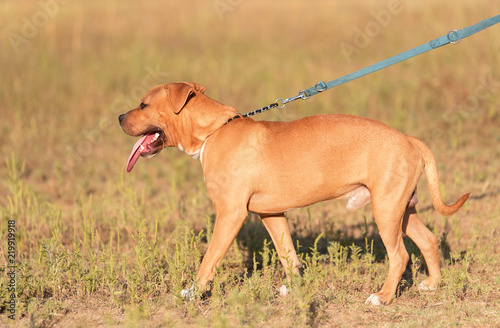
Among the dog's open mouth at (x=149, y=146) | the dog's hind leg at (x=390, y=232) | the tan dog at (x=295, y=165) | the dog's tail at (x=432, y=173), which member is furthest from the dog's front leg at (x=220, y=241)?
the dog's tail at (x=432, y=173)

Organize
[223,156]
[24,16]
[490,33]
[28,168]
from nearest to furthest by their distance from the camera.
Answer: [223,156]
[28,168]
[490,33]
[24,16]

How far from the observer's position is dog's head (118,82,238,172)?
5.05 m

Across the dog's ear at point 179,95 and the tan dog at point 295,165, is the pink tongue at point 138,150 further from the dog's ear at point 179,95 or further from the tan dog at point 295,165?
the dog's ear at point 179,95

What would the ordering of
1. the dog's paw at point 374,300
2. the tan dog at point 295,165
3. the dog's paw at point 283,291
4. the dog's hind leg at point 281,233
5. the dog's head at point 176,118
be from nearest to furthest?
the tan dog at point 295,165 → the dog's paw at point 374,300 → the dog's head at point 176,118 → the dog's paw at point 283,291 → the dog's hind leg at point 281,233

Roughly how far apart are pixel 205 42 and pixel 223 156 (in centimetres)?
934

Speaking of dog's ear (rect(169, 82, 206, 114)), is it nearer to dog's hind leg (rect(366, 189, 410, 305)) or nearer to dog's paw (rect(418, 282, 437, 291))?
dog's hind leg (rect(366, 189, 410, 305))

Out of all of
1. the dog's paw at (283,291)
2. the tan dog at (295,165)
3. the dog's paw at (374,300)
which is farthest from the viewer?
the dog's paw at (283,291)

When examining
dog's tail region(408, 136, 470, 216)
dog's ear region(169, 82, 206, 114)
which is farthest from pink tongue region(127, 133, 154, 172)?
dog's tail region(408, 136, 470, 216)

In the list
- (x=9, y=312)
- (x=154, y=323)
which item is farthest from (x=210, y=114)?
(x=9, y=312)

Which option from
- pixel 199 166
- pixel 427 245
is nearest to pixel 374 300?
pixel 427 245

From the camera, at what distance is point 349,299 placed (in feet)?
16.5

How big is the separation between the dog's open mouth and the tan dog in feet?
0.57

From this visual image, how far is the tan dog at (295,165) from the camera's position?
4.72 meters

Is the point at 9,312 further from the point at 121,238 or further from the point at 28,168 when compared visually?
the point at 28,168
